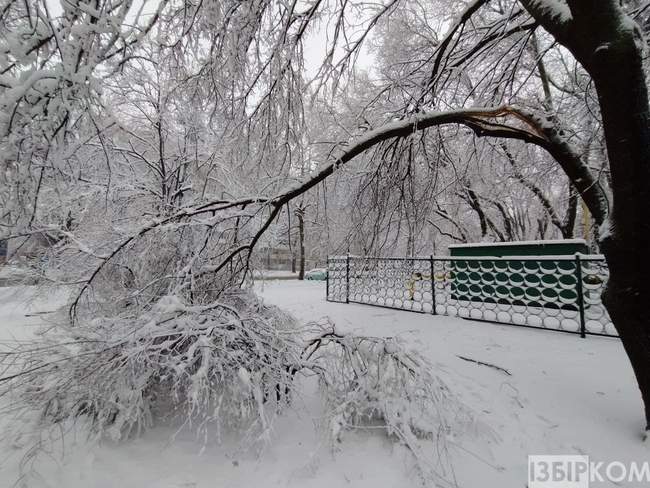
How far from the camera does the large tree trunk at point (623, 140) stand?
2.14 metres

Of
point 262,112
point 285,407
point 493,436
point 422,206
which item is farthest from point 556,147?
point 285,407

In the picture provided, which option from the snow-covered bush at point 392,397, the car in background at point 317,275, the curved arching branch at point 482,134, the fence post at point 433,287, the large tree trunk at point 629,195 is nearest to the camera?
the large tree trunk at point 629,195

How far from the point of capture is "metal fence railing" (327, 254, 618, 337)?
5055mm

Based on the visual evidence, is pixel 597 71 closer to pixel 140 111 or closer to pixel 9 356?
pixel 9 356

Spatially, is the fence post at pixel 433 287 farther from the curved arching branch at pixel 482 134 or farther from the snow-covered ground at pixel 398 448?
the curved arching branch at pixel 482 134

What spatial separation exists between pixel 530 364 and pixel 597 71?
10.5ft

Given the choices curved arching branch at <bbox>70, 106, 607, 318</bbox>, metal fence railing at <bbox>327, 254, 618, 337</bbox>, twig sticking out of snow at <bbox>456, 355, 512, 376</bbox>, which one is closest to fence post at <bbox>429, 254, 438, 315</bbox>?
metal fence railing at <bbox>327, 254, 618, 337</bbox>

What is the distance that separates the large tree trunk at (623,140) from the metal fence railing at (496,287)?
2228 millimetres

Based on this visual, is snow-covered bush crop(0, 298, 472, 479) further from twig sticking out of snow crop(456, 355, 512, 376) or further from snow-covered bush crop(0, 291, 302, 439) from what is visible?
twig sticking out of snow crop(456, 355, 512, 376)

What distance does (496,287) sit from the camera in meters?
6.23

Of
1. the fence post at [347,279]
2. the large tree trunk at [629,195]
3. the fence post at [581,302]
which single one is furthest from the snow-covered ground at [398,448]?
the fence post at [347,279]

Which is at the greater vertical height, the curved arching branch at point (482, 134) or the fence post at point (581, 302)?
the curved arching branch at point (482, 134)

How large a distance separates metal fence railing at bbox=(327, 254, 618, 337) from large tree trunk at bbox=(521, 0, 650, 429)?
7.31 feet

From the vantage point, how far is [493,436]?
7.82 feet
